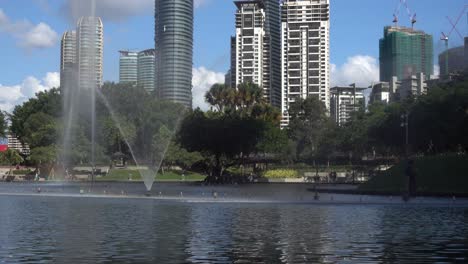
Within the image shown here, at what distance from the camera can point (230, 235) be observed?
2250 centimetres

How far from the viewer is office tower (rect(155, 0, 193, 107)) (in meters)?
76.1

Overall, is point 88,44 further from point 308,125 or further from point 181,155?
point 308,125

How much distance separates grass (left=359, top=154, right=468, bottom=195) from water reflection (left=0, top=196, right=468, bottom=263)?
1498 centimetres

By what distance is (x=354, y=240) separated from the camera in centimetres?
2123

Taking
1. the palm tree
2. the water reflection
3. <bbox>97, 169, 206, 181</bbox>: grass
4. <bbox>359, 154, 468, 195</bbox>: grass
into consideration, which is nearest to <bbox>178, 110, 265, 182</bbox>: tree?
<bbox>97, 169, 206, 181</bbox>: grass

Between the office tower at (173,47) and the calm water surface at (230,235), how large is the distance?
42.3m

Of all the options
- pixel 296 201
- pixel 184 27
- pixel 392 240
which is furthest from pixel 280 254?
pixel 184 27

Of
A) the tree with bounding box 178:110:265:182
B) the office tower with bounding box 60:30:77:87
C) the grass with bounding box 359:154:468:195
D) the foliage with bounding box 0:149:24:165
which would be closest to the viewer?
the grass with bounding box 359:154:468:195

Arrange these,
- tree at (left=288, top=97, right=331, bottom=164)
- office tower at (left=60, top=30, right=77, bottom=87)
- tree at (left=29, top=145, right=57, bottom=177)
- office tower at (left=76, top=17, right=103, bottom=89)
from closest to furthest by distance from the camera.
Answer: office tower at (left=76, top=17, right=103, bottom=89) → office tower at (left=60, top=30, right=77, bottom=87) → tree at (left=29, top=145, right=57, bottom=177) → tree at (left=288, top=97, right=331, bottom=164)

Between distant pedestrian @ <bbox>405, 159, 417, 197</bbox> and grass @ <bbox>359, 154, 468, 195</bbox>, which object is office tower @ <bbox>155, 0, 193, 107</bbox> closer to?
grass @ <bbox>359, 154, 468, 195</bbox>

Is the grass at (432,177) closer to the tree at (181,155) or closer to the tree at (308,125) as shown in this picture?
the tree at (181,155)

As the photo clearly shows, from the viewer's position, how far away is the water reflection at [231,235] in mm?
17344

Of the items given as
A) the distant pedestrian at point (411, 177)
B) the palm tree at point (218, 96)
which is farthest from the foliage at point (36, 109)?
the distant pedestrian at point (411, 177)

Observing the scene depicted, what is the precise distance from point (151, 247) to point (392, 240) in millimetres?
7865
